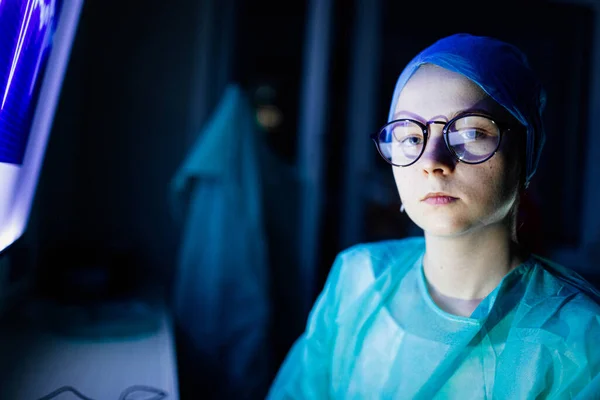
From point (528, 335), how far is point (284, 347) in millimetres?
1341

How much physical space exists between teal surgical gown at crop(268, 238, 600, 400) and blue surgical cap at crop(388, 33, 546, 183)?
240mm

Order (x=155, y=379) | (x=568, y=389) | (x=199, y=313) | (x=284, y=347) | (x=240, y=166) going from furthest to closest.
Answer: (x=284, y=347) < (x=240, y=166) < (x=199, y=313) < (x=155, y=379) < (x=568, y=389)

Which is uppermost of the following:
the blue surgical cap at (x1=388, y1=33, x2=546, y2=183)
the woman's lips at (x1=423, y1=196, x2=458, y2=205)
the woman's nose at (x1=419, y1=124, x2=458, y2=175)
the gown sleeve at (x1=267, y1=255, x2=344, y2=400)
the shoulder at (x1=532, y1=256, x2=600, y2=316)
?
the blue surgical cap at (x1=388, y1=33, x2=546, y2=183)

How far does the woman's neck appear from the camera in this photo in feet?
2.77

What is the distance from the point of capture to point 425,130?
0.82 m

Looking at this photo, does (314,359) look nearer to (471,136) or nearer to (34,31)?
(471,136)

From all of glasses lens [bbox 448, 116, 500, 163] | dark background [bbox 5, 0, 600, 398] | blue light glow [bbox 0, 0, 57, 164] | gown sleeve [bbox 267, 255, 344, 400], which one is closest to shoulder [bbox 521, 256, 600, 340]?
glasses lens [bbox 448, 116, 500, 163]

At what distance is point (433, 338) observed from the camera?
841 mm

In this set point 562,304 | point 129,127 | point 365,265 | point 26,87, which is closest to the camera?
point 562,304

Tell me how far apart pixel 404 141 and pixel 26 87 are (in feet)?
2.38

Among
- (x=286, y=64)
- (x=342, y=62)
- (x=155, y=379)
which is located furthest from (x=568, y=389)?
(x=286, y=64)

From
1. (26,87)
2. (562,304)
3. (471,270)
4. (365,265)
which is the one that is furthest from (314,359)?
(26,87)

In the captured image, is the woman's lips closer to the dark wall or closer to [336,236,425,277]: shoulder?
[336,236,425,277]: shoulder

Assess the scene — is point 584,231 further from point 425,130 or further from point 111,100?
point 111,100
